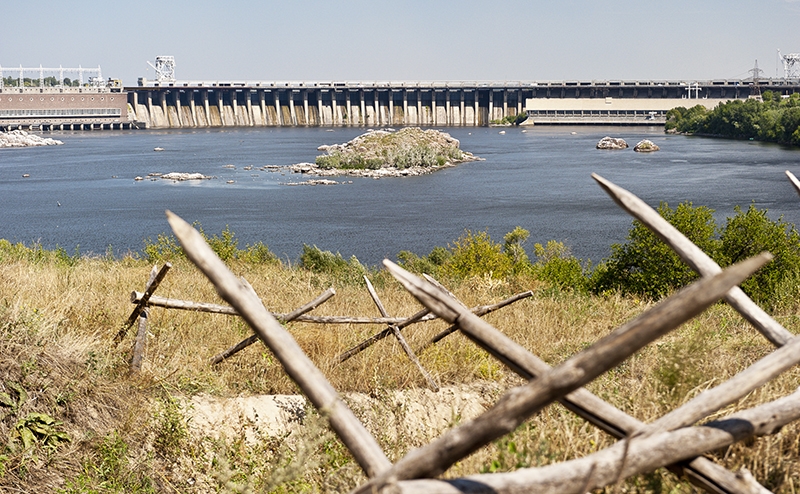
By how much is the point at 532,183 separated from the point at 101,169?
118 ft

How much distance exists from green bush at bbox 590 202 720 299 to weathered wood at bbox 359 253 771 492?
42.8 ft

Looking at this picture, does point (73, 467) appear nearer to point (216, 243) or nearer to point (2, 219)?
point (216, 243)

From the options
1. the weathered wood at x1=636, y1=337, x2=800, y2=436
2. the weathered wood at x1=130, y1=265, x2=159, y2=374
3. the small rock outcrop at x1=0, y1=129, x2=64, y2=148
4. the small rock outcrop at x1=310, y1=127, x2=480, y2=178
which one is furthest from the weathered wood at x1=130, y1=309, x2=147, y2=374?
the small rock outcrop at x1=0, y1=129, x2=64, y2=148

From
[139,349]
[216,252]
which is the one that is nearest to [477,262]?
[216,252]

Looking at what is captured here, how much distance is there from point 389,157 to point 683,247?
6760 centimetres

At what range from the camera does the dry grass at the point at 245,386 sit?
3914 millimetres

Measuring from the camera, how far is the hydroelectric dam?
490ft

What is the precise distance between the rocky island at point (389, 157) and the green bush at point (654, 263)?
48.2 m

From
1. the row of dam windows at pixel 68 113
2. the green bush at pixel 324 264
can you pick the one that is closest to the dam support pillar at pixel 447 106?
the row of dam windows at pixel 68 113

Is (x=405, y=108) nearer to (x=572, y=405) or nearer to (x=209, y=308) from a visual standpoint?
(x=209, y=308)

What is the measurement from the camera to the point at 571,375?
2506 millimetres

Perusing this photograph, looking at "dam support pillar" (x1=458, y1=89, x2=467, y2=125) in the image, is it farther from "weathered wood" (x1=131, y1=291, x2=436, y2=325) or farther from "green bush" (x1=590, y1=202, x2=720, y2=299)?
"weathered wood" (x1=131, y1=291, x2=436, y2=325)

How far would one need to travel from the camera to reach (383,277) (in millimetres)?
15953

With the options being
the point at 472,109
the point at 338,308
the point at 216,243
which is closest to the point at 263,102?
the point at 472,109
